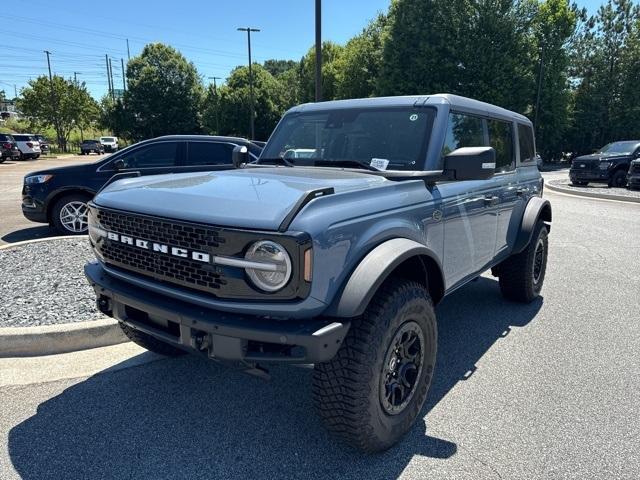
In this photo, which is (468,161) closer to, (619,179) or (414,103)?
(414,103)

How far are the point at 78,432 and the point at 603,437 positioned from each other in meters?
3.07

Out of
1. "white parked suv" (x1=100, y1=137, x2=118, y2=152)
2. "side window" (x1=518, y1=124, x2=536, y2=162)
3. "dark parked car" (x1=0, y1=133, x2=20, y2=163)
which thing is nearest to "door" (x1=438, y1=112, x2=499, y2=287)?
"side window" (x1=518, y1=124, x2=536, y2=162)

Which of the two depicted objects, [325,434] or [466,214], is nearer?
[325,434]

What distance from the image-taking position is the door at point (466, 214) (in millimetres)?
3344

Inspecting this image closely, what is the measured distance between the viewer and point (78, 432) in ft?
9.25

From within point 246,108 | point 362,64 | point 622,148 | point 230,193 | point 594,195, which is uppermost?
point 362,64

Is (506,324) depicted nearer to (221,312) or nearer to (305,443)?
(305,443)

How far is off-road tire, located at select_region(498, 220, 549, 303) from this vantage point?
4.88m

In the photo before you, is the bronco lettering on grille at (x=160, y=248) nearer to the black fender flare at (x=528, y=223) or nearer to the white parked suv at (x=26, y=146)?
the black fender flare at (x=528, y=223)

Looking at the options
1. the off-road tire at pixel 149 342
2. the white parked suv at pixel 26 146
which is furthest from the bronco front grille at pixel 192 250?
the white parked suv at pixel 26 146

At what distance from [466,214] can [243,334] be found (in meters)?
2.09

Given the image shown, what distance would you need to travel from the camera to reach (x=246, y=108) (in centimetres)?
4744

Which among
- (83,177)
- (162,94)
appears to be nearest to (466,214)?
(83,177)

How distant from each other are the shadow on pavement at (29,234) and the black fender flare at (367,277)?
7513 mm
